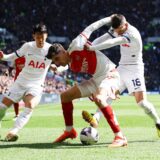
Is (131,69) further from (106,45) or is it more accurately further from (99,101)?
(106,45)

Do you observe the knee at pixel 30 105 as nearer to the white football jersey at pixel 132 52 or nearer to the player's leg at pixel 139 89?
the player's leg at pixel 139 89

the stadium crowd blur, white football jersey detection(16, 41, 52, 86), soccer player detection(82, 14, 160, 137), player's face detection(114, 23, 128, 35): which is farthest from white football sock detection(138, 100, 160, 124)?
the stadium crowd blur

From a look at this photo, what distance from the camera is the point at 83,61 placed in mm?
7891

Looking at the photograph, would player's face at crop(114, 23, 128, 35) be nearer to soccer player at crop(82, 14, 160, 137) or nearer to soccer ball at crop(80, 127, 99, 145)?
soccer player at crop(82, 14, 160, 137)

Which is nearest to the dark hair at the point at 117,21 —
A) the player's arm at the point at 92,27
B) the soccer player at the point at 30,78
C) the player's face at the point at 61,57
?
the player's arm at the point at 92,27

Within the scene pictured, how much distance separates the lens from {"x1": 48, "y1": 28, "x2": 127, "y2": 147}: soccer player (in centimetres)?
770

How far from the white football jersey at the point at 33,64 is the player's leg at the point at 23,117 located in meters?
0.27

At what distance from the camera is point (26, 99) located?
8.78 m

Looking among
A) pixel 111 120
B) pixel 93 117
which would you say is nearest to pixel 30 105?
pixel 93 117

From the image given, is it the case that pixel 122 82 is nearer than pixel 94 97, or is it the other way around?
pixel 94 97

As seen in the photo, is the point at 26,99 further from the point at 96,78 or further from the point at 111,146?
the point at 111,146

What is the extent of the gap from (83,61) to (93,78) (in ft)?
1.47

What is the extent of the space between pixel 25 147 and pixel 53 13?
42.5m

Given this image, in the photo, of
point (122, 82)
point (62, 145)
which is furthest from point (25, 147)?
point (122, 82)
